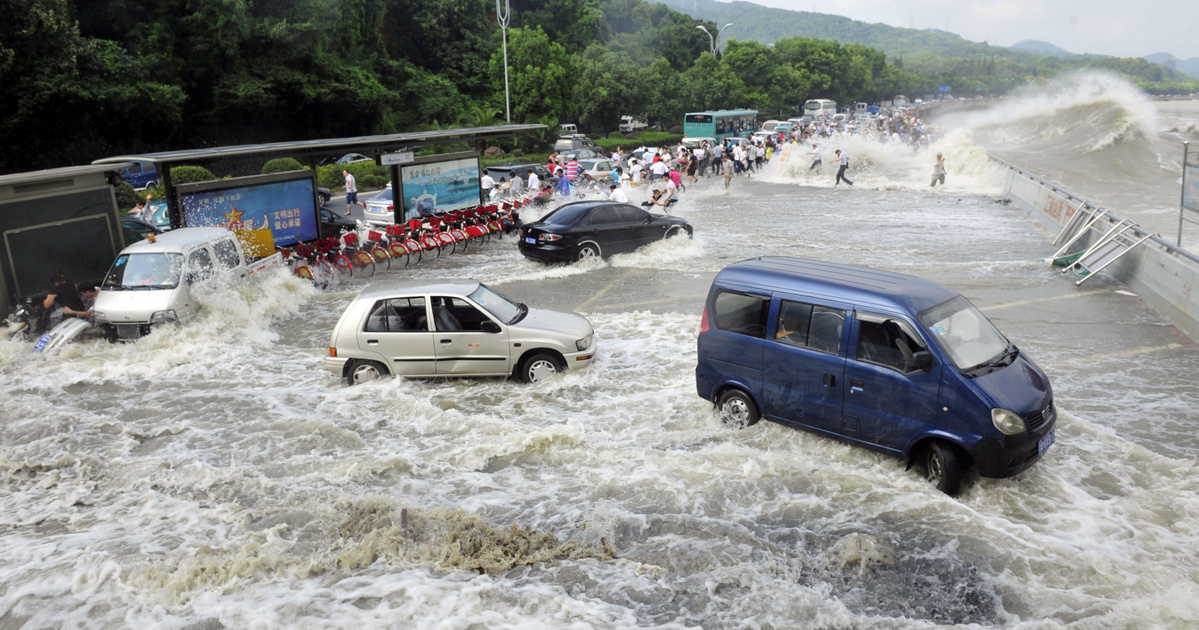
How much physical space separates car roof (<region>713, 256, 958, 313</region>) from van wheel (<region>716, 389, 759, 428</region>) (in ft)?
3.76

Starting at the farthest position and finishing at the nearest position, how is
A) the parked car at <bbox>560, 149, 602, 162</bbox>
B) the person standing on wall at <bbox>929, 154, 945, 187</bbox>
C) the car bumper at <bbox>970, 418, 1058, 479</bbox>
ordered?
the parked car at <bbox>560, 149, 602, 162</bbox> < the person standing on wall at <bbox>929, 154, 945, 187</bbox> < the car bumper at <bbox>970, 418, 1058, 479</bbox>

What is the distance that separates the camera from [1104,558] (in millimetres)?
6125

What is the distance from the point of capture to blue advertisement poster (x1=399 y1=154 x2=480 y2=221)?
68.1ft

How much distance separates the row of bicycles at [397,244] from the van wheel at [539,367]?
759cm

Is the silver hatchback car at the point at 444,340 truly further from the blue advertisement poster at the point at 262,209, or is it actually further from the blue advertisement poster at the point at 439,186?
the blue advertisement poster at the point at 439,186

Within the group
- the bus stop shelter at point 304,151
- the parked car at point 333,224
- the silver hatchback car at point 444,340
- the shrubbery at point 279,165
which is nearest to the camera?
the silver hatchback car at point 444,340

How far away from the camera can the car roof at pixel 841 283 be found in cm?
733

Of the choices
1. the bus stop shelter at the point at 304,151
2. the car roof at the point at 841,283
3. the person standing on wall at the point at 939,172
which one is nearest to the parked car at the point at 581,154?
the bus stop shelter at the point at 304,151

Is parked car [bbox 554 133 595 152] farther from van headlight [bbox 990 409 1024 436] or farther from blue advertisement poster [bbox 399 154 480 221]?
van headlight [bbox 990 409 1024 436]

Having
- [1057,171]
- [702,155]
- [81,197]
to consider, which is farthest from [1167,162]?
[81,197]

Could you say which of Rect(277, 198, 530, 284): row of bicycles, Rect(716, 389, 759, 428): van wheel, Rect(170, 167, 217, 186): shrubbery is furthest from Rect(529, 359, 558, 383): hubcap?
Rect(170, 167, 217, 186): shrubbery

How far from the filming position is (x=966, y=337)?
732 cm

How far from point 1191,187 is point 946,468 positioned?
992cm

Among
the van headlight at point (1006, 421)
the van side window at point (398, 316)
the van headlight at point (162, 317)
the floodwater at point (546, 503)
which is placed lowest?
the floodwater at point (546, 503)
